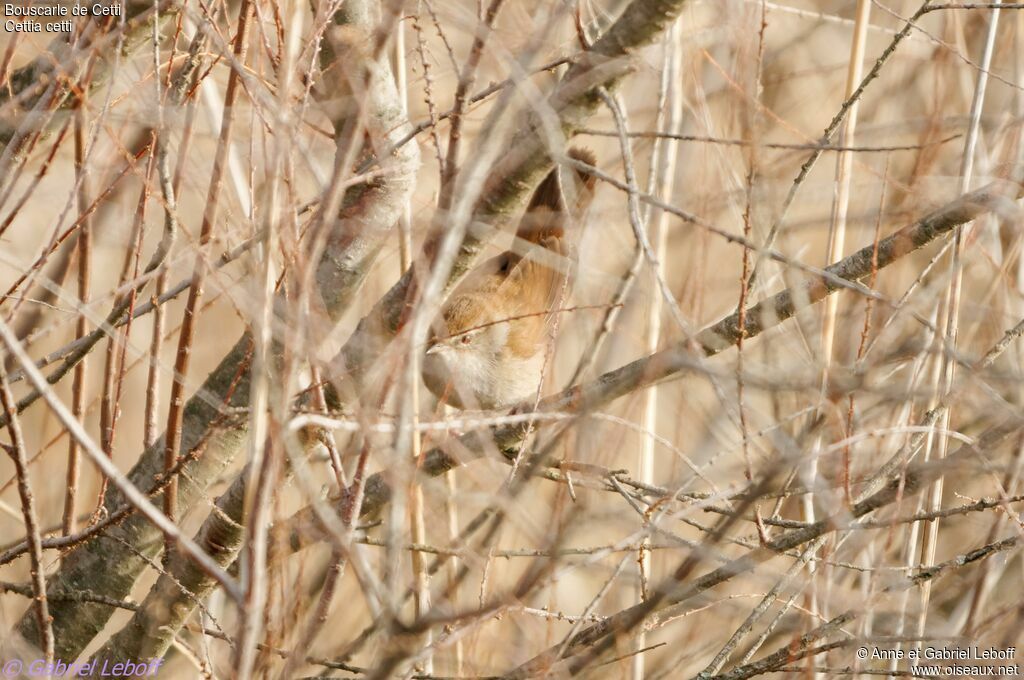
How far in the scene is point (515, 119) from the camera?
6.47 ft

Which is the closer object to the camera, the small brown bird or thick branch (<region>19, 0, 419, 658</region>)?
thick branch (<region>19, 0, 419, 658</region>)

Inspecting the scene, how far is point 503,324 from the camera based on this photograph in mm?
3785

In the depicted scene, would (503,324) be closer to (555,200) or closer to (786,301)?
(555,200)

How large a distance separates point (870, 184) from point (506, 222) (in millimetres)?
1831

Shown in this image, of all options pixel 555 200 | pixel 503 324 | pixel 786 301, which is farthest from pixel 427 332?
pixel 555 200

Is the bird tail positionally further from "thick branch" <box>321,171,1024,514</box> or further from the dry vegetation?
"thick branch" <box>321,171,1024,514</box>

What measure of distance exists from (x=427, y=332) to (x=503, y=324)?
4.02ft

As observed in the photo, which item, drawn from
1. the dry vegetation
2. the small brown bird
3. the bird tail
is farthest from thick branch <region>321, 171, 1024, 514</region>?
the small brown bird

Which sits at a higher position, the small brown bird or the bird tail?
the bird tail

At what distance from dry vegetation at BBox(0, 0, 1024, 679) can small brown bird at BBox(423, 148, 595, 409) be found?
0.27m

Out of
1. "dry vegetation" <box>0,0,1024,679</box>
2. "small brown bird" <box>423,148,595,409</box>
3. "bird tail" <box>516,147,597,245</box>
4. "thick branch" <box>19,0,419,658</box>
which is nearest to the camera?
"dry vegetation" <box>0,0,1024,679</box>

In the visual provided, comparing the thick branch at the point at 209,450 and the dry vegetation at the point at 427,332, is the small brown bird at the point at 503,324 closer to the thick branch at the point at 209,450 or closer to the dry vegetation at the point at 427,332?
the dry vegetation at the point at 427,332

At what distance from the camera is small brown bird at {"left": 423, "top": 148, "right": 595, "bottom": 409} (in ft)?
11.7

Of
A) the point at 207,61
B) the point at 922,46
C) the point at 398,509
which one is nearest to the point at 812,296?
the point at 398,509
